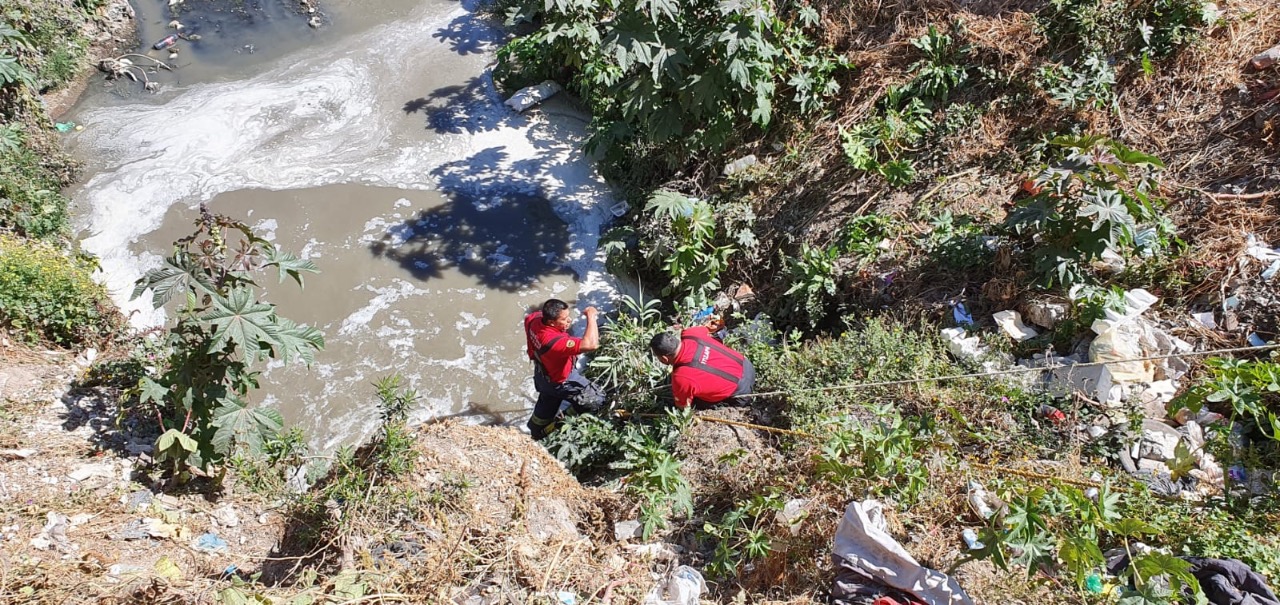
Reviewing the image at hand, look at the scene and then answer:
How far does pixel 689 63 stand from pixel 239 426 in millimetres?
3901

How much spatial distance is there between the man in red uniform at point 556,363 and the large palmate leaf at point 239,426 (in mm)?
1590

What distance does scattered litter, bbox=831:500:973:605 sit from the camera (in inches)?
134

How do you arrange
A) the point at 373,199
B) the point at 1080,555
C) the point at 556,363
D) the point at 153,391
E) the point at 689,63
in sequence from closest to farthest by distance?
the point at 1080,555 < the point at 153,391 < the point at 556,363 < the point at 689,63 < the point at 373,199

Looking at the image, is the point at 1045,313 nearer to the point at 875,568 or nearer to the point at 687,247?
the point at 875,568

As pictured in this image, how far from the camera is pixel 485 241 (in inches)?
272

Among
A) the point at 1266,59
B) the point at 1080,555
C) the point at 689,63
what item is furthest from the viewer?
the point at 689,63

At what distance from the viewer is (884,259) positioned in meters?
5.72

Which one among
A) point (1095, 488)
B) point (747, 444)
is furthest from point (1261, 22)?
point (747, 444)

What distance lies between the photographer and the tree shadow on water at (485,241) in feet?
21.8

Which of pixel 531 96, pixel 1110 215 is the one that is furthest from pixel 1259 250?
pixel 531 96

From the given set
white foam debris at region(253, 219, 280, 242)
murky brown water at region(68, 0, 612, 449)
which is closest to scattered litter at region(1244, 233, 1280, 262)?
murky brown water at region(68, 0, 612, 449)

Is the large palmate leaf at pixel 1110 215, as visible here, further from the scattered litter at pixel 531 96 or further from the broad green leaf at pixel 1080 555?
the scattered litter at pixel 531 96

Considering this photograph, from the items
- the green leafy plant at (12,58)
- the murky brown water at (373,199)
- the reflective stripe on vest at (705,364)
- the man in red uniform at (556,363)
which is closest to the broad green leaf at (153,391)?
the murky brown water at (373,199)

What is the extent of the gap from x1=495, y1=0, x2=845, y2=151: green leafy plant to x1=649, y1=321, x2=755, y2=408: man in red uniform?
7.21 ft
